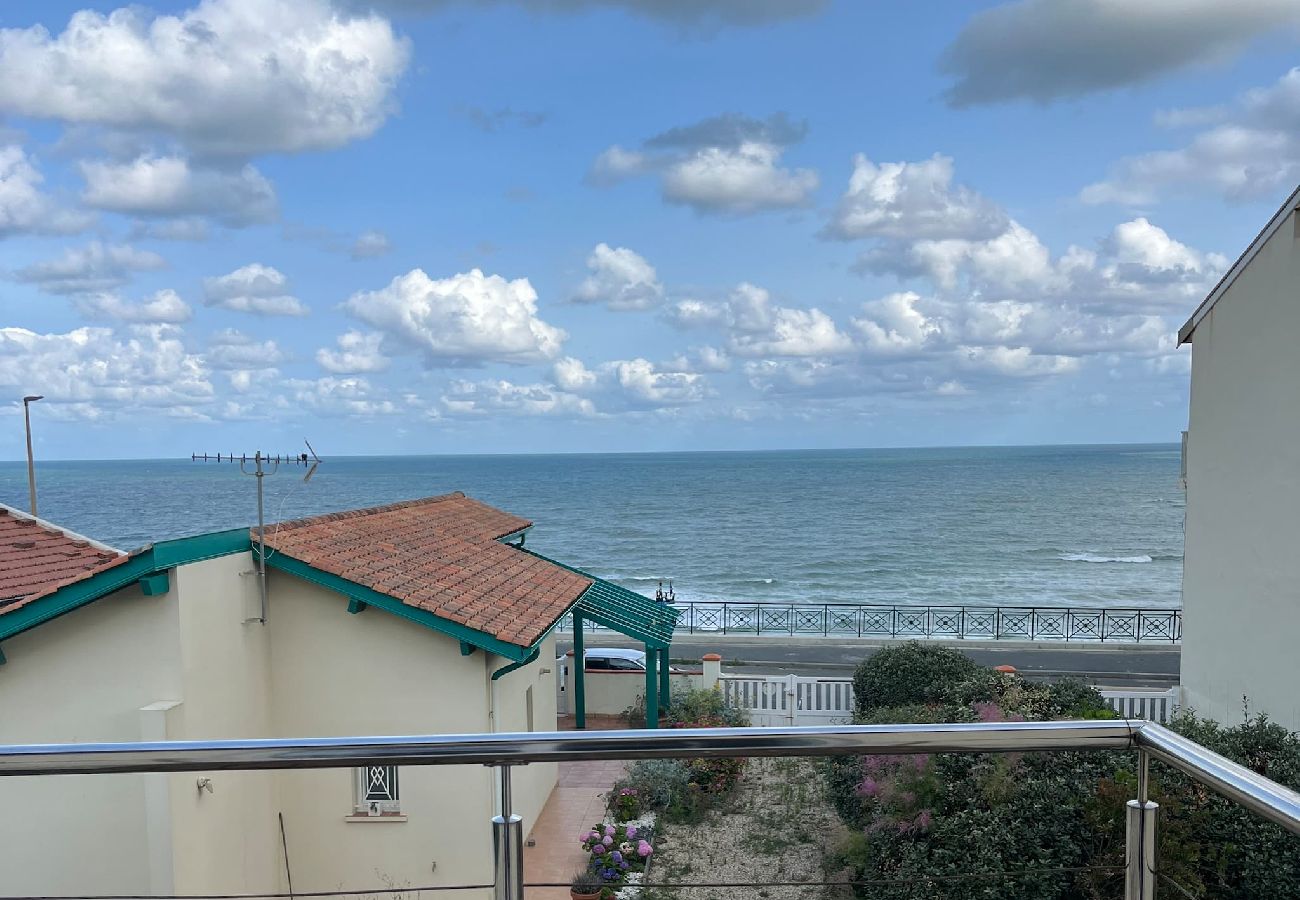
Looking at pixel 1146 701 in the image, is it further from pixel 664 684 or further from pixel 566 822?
pixel 566 822

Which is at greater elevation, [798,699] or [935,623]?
[798,699]

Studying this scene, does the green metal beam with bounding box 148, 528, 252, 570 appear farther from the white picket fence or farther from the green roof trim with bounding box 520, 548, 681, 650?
the white picket fence

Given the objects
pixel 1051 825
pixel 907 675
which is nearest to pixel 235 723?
pixel 1051 825

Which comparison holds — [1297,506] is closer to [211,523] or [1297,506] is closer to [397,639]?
[397,639]

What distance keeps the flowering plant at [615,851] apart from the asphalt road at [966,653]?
35.7 ft

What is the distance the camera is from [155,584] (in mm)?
7250

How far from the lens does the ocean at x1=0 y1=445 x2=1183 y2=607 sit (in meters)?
43.0

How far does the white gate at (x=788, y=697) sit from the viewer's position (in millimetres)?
14422

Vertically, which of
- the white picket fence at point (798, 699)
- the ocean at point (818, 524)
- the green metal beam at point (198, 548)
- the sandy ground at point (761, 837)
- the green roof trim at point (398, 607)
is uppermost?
the green metal beam at point (198, 548)

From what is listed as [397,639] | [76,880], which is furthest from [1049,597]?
[76,880]

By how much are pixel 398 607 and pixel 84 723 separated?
8.55 ft

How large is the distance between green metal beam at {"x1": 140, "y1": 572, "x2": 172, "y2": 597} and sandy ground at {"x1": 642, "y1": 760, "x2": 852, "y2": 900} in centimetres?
495

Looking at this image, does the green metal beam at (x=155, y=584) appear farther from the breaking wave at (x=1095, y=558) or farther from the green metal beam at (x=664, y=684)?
the breaking wave at (x=1095, y=558)

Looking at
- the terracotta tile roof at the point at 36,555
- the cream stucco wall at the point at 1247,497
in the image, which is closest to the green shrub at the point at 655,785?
the terracotta tile roof at the point at 36,555
